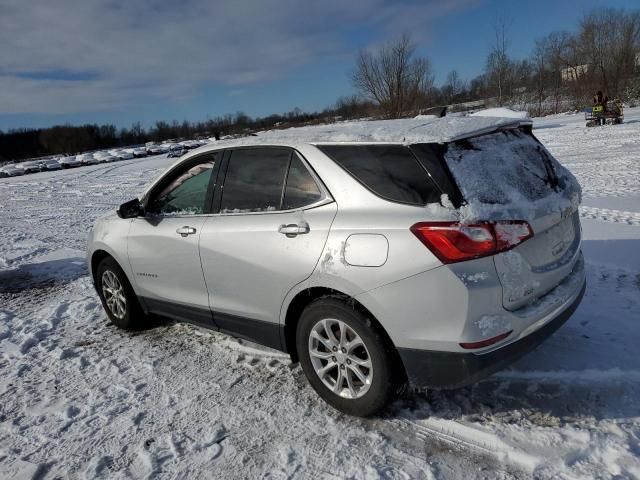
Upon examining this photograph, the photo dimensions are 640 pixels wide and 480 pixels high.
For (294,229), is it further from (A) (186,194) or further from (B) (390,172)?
(A) (186,194)

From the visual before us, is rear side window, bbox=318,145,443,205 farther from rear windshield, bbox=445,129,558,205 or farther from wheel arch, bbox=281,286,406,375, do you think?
wheel arch, bbox=281,286,406,375

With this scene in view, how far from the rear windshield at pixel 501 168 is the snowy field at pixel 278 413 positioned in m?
1.31

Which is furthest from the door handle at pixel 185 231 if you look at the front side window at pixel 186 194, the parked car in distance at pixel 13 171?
the parked car in distance at pixel 13 171

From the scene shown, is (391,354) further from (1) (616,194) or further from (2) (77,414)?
(1) (616,194)

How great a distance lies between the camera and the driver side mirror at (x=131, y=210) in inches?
172

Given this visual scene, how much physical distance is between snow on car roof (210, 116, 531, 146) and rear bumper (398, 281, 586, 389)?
1.16m

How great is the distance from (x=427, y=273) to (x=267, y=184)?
4.52 ft

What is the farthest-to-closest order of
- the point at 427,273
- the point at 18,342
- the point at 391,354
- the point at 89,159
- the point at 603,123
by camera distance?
the point at 89,159, the point at 603,123, the point at 18,342, the point at 391,354, the point at 427,273

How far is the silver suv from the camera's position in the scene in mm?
2557

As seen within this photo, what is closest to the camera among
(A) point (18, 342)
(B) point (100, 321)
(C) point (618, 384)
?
(C) point (618, 384)

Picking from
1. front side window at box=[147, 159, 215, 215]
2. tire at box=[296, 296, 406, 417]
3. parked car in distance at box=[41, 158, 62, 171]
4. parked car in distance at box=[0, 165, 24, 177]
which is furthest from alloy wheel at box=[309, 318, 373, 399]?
parked car in distance at box=[41, 158, 62, 171]

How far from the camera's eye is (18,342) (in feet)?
15.6

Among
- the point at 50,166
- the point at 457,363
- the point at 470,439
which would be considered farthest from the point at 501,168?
the point at 50,166

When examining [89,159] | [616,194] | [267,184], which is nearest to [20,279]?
[267,184]
